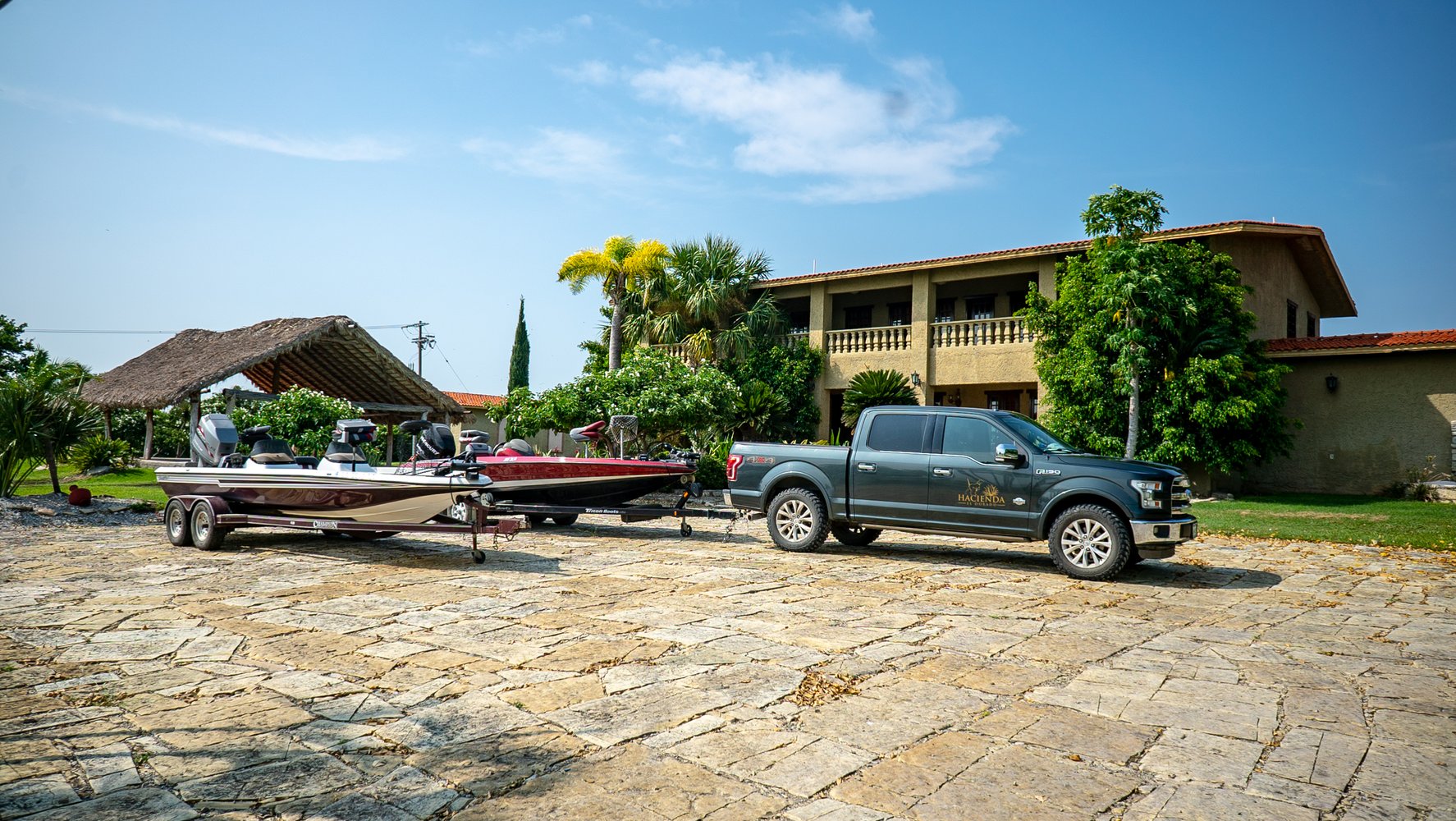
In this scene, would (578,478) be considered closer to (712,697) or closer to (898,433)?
(898,433)

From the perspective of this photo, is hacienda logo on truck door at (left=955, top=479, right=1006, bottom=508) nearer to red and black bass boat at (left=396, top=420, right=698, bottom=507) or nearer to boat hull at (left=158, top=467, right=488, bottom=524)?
red and black bass boat at (left=396, top=420, right=698, bottom=507)

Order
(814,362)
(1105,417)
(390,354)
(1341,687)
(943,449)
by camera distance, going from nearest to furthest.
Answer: (1341,687), (943,449), (1105,417), (390,354), (814,362)

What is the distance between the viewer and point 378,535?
12219mm

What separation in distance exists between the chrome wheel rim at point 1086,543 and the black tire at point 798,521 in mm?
2921

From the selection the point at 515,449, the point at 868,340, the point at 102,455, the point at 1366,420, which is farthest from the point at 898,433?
the point at 102,455

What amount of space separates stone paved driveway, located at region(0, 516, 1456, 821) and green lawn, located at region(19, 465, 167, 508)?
10.2 metres

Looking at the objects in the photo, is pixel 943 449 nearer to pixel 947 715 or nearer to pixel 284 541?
pixel 947 715

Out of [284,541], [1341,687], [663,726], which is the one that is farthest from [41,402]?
[1341,687]

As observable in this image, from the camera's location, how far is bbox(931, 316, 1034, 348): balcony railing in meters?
24.0

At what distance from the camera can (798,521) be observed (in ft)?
37.9

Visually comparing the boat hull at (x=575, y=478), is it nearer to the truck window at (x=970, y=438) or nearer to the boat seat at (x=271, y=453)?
the boat seat at (x=271, y=453)

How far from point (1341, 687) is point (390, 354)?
71.8 feet

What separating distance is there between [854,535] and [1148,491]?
4009 mm

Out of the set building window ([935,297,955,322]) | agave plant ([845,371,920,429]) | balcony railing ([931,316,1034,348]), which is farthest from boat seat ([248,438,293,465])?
building window ([935,297,955,322])
